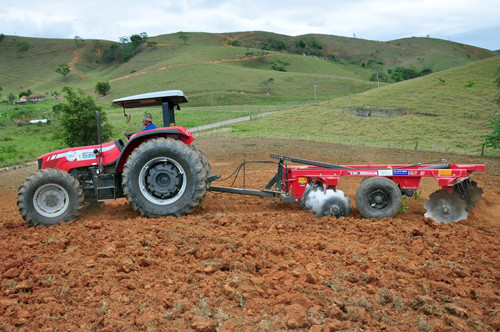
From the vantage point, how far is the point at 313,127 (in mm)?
36406

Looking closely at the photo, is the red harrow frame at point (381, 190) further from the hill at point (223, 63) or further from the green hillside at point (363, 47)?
the green hillside at point (363, 47)

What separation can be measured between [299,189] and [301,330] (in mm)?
4042

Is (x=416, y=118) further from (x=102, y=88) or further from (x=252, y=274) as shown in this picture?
(x=102, y=88)

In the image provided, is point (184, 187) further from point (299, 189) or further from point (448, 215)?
point (448, 215)

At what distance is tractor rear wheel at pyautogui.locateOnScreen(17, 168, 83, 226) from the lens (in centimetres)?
671

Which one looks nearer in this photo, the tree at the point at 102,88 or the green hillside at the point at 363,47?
the tree at the point at 102,88

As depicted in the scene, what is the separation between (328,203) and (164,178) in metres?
2.88

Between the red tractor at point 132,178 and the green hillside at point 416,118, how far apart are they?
61.4 ft

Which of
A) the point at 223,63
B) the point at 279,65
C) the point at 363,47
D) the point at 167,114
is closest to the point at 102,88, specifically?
the point at 223,63

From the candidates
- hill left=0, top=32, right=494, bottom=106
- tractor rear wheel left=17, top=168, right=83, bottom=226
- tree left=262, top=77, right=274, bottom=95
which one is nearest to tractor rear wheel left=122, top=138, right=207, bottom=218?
tractor rear wheel left=17, top=168, right=83, bottom=226

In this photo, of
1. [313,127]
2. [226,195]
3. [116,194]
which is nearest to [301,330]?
[116,194]

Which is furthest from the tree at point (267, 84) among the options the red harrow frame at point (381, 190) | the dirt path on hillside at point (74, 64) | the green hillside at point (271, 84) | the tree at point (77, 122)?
the red harrow frame at point (381, 190)

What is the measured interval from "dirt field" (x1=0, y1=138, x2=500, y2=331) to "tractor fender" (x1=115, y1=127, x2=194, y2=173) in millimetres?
1051

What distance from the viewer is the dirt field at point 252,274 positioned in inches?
150
